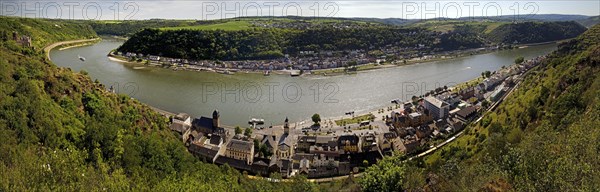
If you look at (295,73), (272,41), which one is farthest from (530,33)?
(295,73)

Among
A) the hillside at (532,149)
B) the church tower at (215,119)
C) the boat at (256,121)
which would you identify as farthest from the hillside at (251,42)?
the hillside at (532,149)

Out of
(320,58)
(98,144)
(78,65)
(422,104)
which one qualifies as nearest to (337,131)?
(422,104)

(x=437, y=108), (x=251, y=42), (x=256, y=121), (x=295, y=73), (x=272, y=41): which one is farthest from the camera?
(x=272, y=41)

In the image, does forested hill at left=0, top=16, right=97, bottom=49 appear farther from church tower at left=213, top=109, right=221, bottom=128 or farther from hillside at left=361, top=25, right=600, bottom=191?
hillside at left=361, top=25, right=600, bottom=191

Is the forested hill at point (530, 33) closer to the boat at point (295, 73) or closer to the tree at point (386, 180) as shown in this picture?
the boat at point (295, 73)

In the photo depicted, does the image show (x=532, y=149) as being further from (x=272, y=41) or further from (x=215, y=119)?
(x=272, y=41)

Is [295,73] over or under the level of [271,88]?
over
